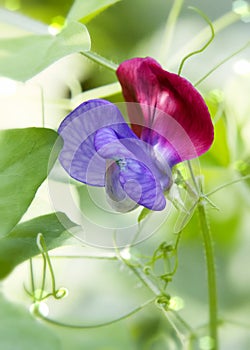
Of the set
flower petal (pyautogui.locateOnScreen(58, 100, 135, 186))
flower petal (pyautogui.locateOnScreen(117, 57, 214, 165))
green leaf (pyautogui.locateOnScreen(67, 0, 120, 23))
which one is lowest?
flower petal (pyautogui.locateOnScreen(58, 100, 135, 186))

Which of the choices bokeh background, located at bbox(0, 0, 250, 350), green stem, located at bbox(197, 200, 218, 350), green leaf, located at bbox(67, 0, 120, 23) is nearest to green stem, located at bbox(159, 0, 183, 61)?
bokeh background, located at bbox(0, 0, 250, 350)

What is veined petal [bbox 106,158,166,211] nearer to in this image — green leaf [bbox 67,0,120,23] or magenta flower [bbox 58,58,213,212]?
magenta flower [bbox 58,58,213,212]

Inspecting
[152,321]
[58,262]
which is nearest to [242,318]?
[152,321]

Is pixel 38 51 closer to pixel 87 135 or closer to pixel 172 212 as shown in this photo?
pixel 87 135

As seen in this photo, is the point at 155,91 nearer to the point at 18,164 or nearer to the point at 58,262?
the point at 18,164

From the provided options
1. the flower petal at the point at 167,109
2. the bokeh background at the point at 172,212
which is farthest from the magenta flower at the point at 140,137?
the bokeh background at the point at 172,212

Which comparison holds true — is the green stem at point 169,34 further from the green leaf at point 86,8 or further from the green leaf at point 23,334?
the green leaf at point 23,334
